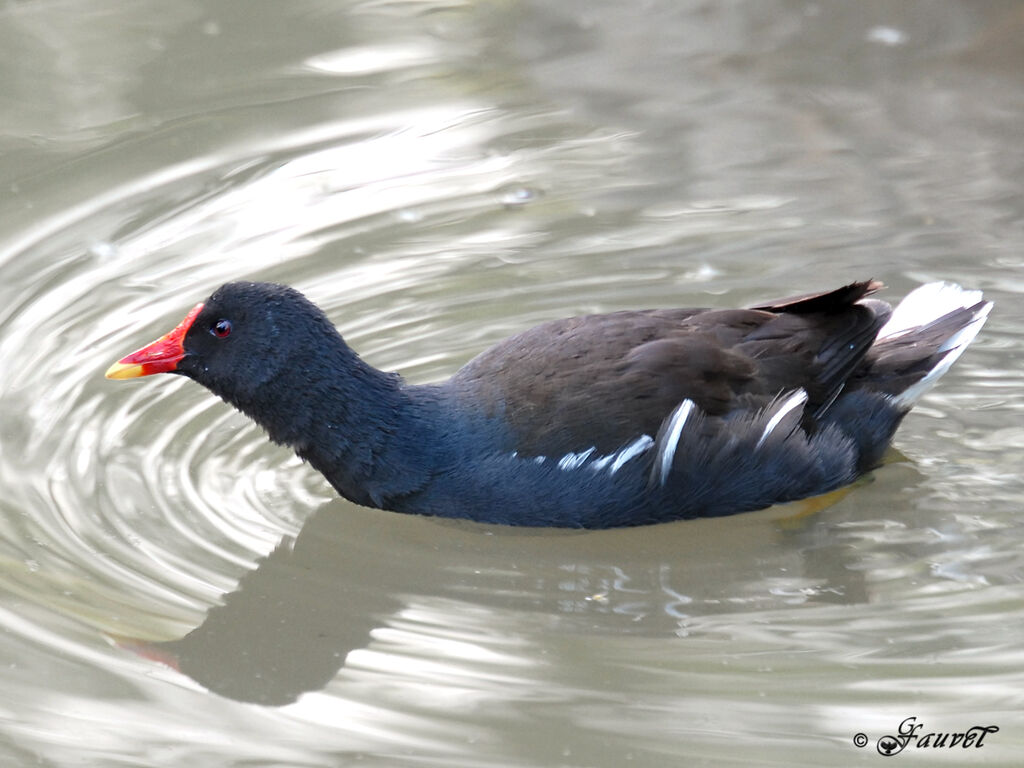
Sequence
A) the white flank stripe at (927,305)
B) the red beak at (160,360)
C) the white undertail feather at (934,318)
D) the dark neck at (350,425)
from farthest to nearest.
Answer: the white flank stripe at (927,305)
the white undertail feather at (934,318)
the red beak at (160,360)
the dark neck at (350,425)

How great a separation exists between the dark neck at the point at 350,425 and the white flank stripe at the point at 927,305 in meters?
1.85

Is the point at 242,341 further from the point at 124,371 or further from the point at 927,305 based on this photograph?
the point at 927,305

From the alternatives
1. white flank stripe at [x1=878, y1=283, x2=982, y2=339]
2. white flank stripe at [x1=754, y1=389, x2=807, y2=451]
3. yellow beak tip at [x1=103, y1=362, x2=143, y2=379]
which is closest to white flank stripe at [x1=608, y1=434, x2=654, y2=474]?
white flank stripe at [x1=754, y1=389, x2=807, y2=451]

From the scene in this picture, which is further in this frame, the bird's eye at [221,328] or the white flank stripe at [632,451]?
the bird's eye at [221,328]

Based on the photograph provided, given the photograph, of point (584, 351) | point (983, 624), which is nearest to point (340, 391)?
point (584, 351)

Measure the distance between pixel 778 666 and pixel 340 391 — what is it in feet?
5.67

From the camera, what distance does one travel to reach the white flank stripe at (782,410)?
17.0 feet

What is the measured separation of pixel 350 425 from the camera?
5113 mm

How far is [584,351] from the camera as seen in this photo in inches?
199

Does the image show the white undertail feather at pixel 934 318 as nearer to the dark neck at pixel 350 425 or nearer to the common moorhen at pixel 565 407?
the common moorhen at pixel 565 407

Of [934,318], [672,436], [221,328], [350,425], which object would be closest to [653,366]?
[672,436]

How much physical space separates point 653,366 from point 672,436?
237 mm

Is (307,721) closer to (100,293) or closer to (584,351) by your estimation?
(584,351)

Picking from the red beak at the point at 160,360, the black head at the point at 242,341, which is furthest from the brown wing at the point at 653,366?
the red beak at the point at 160,360
